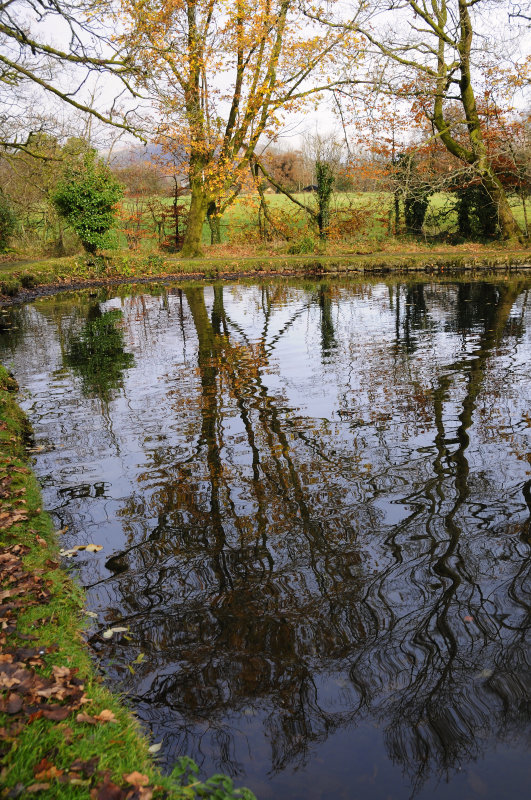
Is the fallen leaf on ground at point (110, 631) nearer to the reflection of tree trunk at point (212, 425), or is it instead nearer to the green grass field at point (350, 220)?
the reflection of tree trunk at point (212, 425)

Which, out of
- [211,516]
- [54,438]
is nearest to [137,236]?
[54,438]

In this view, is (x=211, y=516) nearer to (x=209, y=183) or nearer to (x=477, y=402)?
(x=477, y=402)

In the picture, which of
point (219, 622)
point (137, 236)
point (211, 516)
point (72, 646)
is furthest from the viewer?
point (137, 236)

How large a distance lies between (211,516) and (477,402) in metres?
4.11

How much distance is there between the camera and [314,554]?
455 centimetres

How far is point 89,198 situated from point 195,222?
16.6ft

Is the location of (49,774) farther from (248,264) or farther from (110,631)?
(248,264)

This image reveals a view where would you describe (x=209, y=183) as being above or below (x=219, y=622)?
above

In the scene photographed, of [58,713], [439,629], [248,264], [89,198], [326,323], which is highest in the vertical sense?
[89,198]

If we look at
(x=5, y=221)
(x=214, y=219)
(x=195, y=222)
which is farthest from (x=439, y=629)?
(x=5, y=221)

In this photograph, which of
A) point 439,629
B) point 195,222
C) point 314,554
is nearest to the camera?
point 439,629

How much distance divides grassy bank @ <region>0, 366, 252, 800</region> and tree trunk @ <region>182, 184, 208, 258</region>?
82.2 ft

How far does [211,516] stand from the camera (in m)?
5.30

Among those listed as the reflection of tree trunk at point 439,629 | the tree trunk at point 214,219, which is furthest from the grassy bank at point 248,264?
the reflection of tree trunk at point 439,629
